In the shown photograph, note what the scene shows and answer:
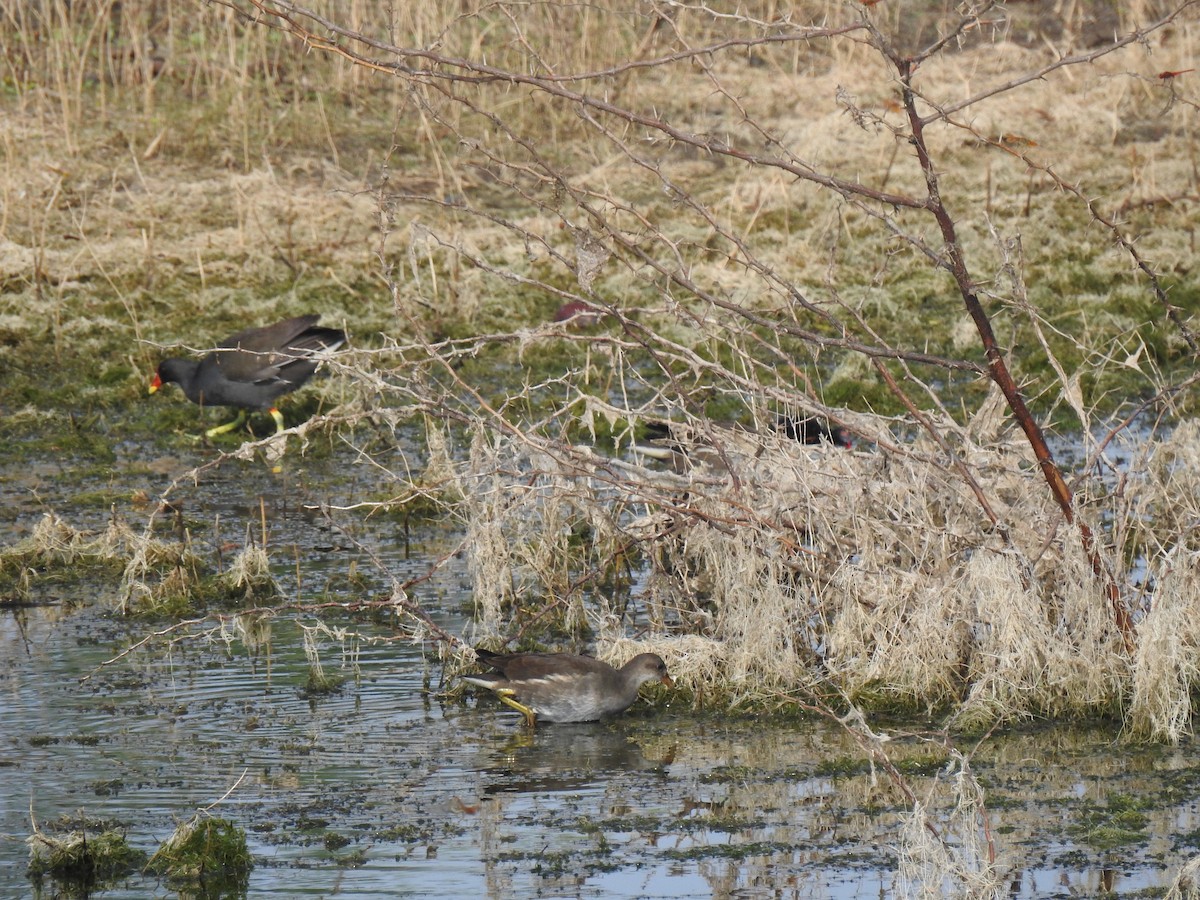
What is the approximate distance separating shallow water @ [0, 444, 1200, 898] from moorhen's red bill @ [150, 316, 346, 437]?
3.52 meters

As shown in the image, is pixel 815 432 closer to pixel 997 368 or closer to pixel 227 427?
pixel 997 368

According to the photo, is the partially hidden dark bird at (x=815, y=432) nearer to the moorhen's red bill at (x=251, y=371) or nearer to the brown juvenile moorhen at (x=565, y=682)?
the brown juvenile moorhen at (x=565, y=682)

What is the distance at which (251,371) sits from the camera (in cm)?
1162

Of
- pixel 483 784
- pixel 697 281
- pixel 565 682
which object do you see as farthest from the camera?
pixel 697 281

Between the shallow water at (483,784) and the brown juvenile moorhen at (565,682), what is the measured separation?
9cm

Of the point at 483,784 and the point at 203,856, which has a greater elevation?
the point at 483,784

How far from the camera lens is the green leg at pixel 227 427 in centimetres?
1191

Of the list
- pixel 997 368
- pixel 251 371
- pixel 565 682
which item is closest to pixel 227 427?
pixel 251 371

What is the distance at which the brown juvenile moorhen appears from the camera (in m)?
7.18

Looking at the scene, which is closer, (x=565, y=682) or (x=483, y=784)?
(x=483, y=784)

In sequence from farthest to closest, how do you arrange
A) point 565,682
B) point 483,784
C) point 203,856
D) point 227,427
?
point 227,427
point 565,682
point 483,784
point 203,856

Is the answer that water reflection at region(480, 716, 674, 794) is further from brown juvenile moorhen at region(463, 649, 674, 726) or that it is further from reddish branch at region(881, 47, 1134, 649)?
reddish branch at region(881, 47, 1134, 649)

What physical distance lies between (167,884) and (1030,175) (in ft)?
39.0

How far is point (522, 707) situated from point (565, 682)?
227 millimetres
